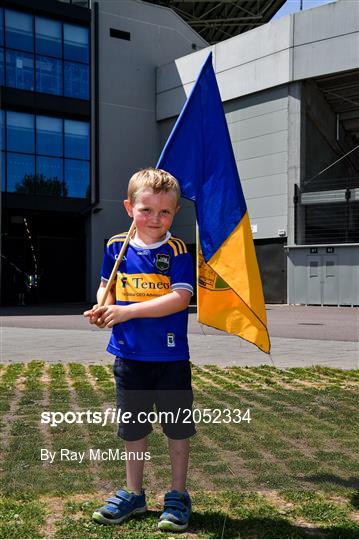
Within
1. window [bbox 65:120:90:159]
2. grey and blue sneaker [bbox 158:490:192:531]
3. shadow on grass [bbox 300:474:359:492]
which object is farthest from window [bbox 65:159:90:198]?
grey and blue sneaker [bbox 158:490:192:531]

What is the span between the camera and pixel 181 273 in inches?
116

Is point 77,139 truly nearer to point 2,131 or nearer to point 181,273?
point 2,131

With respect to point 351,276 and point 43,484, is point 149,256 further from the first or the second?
point 351,276

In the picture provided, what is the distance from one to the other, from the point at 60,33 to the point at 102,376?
27312 mm

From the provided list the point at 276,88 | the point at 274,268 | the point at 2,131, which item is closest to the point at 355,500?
the point at 274,268

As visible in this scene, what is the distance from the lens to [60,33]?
30.8 m

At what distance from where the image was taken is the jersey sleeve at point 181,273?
293 centimetres

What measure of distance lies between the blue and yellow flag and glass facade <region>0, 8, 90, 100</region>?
2781 centimetres

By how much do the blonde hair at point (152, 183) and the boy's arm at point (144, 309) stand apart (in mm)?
502

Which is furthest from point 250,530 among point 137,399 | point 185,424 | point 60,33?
point 60,33

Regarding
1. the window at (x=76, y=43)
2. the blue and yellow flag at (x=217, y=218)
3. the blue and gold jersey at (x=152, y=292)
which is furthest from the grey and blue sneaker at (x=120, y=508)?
the window at (x=76, y=43)

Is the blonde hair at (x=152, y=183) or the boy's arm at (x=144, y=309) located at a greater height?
the blonde hair at (x=152, y=183)

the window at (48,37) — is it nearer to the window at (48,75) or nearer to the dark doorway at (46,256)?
the window at (48,75)

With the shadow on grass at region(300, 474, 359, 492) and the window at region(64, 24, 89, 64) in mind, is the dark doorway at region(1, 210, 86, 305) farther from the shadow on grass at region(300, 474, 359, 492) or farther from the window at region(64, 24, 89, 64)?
the shadow on grass at region(300, 474, 359, 492)
